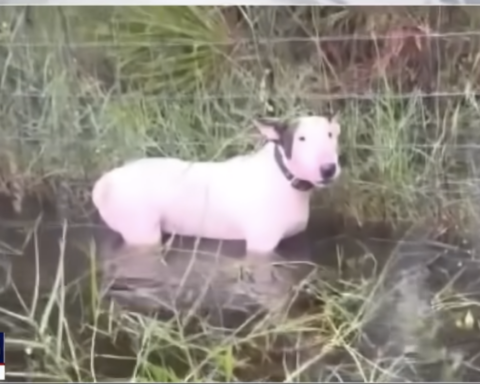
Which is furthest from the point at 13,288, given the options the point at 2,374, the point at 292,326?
the point at 292,326

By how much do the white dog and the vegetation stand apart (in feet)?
0.07

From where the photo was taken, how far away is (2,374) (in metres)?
0.79

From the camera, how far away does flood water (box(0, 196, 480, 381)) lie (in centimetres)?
78

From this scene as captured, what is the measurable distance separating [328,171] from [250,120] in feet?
0.37

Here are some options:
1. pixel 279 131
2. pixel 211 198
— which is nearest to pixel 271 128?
pixel 279 131

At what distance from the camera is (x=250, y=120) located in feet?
2.58

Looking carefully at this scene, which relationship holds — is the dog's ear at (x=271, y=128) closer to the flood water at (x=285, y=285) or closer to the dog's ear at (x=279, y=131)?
the dog's ear at (x=279, y=131)

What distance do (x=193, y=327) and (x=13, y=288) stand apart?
23cm

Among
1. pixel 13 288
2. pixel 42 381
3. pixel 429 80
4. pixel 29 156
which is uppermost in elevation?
pixel 429 80

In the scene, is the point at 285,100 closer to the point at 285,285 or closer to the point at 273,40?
the point at 273,40

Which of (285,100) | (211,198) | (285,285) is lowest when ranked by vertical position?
(285,285)

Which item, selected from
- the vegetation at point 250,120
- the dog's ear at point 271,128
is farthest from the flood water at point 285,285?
the dog's ear at point 271,128

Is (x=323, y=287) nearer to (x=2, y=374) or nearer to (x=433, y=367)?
(x=433, y=367)

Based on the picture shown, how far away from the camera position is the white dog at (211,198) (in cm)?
79
